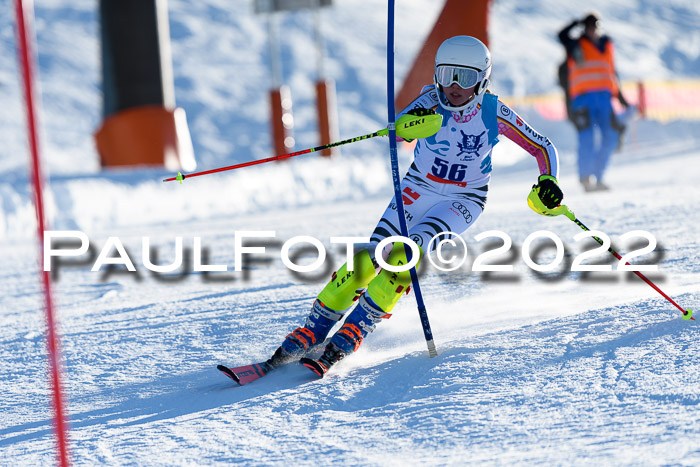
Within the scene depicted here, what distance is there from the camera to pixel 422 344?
3.90 meters

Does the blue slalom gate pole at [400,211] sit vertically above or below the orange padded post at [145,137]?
below

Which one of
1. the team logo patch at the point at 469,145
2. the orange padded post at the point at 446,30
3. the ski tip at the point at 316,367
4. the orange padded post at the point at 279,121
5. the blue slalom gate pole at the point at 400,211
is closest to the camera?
the ski tip at the point at 316,367

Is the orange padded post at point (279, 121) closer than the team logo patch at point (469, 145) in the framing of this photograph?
No

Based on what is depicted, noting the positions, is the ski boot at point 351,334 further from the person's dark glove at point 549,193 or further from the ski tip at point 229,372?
the person's dark glove at point 549,193

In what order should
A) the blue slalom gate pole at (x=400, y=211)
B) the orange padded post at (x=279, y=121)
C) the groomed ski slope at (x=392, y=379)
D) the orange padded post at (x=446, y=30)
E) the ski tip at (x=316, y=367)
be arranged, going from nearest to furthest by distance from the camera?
the groomed ski slope at (x=392, y=379) → the ski tip at (x=316, y=367) → the blue slalom gate pole at (x=400, y=211) → the orange padded post at (x=446, y=30) → the orange padded post at (x=279, y=121)

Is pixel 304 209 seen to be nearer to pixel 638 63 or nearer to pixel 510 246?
pixel 510 246

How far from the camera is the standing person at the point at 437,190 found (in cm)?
358

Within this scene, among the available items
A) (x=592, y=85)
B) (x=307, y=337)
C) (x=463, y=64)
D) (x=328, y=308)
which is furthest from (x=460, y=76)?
(x=592, y=85)

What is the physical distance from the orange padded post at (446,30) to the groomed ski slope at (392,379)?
1.16 m

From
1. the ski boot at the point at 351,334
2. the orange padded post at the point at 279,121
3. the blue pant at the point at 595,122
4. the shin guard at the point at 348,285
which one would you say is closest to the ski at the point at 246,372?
the ski boot at the point at 351,334

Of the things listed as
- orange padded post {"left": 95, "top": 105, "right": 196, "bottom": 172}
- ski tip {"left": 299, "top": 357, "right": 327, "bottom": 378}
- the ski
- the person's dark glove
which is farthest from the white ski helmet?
orange padded post {"left": 95, "top": 105, "right": 196, "bottom": 172}

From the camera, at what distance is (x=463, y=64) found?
367 cm

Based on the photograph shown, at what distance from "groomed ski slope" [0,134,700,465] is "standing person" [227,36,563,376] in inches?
5.9

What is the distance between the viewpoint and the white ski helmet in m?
3.68
